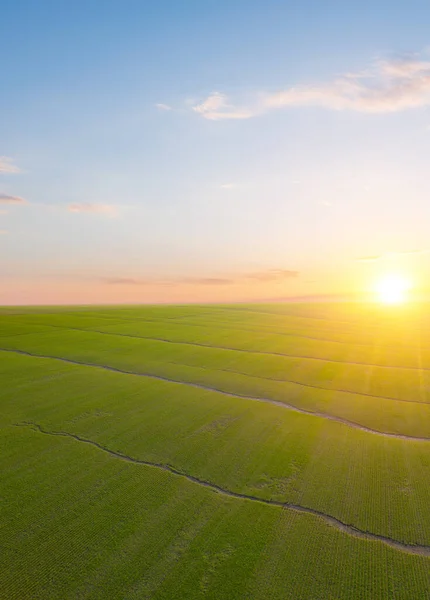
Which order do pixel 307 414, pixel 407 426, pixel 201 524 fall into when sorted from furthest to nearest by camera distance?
pixel 307 414 → pixel 407 426 → pixel 201 524

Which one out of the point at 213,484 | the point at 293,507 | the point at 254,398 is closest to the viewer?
the point at 293,507

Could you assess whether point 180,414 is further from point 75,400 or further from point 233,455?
point 75,400

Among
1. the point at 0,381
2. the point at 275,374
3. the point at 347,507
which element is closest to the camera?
the point at 347,507

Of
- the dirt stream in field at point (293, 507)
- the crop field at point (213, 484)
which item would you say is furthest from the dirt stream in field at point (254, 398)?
the dirt stream in field at point (293, 507)

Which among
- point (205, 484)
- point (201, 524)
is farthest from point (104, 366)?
point (201, 524)

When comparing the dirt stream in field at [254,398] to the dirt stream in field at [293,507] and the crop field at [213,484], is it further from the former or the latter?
the dirt stream in field at [293,507]

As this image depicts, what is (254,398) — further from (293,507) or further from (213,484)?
(293,507)

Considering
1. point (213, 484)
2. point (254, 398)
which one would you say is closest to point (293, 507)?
point (213, 484)

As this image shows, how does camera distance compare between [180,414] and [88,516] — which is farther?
[180,414]
